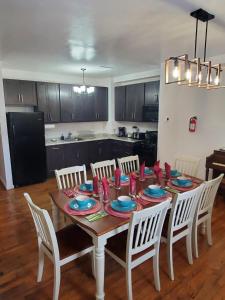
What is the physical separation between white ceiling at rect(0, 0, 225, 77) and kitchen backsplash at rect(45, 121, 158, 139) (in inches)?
75.5

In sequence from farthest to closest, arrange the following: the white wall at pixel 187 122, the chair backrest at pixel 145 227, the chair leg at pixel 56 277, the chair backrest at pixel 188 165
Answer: the white wall at pixel 187 122 < the chair backrest at pixel 188 165 < the chair leg at pixel 56 277 < the chair backrest at pixel 145 227

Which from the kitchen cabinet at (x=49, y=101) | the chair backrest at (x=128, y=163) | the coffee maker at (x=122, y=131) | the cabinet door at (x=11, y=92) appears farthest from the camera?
the coffee maker at (x=122, y=131)

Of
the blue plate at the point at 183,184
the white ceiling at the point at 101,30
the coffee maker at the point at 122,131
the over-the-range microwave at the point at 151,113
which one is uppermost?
the white ceiling at the point at 101,30

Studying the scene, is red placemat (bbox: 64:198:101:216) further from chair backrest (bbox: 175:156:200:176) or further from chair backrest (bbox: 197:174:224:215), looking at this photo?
chair backrest (bbox: 175:156:200:176)

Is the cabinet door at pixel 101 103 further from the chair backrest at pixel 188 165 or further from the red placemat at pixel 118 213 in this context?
the red placemat at pixel 118 213

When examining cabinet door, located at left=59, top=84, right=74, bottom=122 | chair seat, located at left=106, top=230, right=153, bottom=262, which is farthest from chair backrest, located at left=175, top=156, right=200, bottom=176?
cabinet door, located at left=59, top=84, right=74, bottom=122

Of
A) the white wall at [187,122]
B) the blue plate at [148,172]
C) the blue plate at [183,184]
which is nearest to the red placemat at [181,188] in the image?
the blue plate at [183,184]

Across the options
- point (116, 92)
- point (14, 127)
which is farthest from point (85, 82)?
point (14, 127)

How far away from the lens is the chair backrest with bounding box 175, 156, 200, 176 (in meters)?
2.95

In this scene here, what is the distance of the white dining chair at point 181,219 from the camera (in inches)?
70.2

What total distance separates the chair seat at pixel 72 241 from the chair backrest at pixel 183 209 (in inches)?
30.7

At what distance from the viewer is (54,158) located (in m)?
4.82

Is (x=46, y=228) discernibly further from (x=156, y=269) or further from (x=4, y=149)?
(x=4, y=149)

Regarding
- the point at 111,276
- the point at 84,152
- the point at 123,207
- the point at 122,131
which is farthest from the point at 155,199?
the point at 122,131
